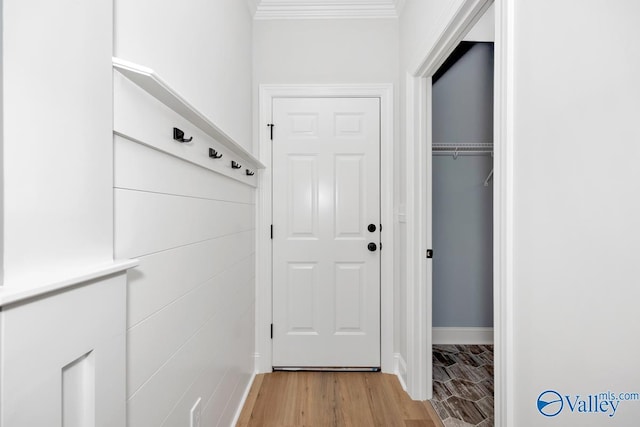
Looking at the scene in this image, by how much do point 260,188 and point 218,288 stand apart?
1022mm

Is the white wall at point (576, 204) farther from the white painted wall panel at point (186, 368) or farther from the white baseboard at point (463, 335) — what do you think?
the white baseboard at point (463, 335)

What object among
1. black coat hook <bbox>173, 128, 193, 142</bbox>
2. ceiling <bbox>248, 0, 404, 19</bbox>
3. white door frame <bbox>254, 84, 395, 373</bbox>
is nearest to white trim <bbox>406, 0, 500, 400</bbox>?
white door frame <bbox>254, 84, 395, 373</bbox>

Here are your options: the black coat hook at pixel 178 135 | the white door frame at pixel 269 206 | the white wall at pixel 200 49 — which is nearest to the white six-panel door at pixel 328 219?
the white door frame at pixel 269 206

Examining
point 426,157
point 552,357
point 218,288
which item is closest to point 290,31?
point 426,157

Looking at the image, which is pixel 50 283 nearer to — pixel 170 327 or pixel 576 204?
pixel 170 327

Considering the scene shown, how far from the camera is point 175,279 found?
1095 mm

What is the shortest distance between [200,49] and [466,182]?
7.48ft

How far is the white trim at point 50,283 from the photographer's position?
17.9 inches

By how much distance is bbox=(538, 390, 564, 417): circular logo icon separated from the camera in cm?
88

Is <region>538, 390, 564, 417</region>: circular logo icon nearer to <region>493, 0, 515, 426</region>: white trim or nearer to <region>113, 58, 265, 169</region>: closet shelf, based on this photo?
<region>493, 0, 515, 426</region>: white trim

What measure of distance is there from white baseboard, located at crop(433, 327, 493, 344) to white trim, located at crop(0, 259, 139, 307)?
2.73 metres

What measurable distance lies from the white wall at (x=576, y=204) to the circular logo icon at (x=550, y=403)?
0.02 meters

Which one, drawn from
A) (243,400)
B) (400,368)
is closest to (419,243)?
(400,368)

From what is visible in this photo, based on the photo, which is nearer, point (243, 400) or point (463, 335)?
point (243, 400)
